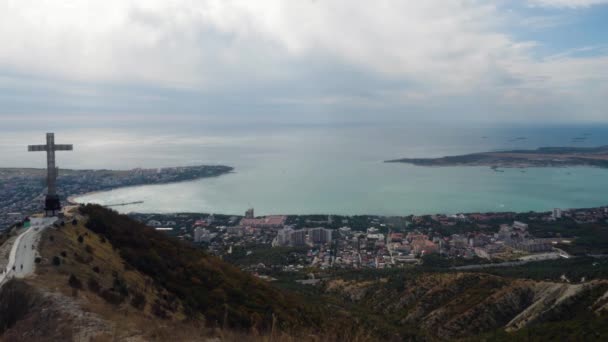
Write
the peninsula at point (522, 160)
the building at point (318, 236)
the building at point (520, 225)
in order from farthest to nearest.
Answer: the peninsula at point (522, 160)
the building at point (520, 225)
the building at point (318, 236)

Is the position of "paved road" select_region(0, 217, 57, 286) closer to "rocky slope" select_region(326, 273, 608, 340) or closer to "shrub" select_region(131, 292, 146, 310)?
"shrub" select_region(131, 292, 146, 310)

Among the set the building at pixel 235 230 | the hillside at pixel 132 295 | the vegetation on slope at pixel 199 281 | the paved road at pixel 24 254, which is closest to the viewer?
the hillside at pixel 132 295

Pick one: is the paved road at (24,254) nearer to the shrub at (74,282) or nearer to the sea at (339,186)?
the shrub at (74,282)

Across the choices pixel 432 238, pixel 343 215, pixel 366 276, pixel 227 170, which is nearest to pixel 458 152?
pixel 227 170

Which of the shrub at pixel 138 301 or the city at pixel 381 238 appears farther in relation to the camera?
the city at pixel 381 238

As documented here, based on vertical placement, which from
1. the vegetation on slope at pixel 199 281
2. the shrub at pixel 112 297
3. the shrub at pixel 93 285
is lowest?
the vegetation on slope at pixel 199 281

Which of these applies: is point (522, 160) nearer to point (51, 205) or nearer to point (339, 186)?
point (339, 186)

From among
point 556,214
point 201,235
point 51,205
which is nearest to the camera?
point 51,205

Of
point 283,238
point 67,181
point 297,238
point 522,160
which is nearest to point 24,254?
point 283,238

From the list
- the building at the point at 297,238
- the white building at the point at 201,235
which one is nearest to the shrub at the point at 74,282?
the white building at the point at 201,235
